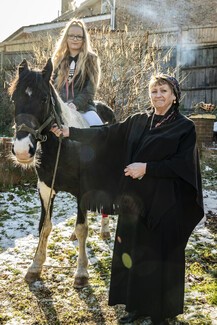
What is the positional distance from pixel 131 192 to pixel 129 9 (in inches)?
928

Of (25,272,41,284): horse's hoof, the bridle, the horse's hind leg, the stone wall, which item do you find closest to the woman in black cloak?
the bridle

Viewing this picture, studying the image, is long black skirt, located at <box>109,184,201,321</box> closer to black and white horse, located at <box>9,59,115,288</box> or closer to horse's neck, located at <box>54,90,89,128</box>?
black and white horse, located at <box>9,59,115,288</box>

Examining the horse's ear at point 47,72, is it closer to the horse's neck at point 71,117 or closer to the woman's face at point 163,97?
the horse's neck at point 71,117

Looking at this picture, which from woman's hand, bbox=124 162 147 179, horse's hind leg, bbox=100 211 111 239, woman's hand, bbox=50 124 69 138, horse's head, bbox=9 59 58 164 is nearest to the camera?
woman's hand, bbox=124 162 147 179

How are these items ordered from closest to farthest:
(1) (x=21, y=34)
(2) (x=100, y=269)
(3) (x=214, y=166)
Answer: (2) (x=100, y=269)
(3) (x=214, y=166)
(1) (x=21, y=34)

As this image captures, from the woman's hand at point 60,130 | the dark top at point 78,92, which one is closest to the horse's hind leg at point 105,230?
the dark top at point 78,92

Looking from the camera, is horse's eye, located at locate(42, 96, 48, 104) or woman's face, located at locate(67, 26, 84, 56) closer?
horse's eye, located at locate(42, 96, 48, 104)

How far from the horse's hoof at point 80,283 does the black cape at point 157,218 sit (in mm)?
777

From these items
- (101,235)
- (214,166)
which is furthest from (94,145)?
(214,166)

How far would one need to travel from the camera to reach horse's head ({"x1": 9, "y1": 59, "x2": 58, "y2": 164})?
3.20 m

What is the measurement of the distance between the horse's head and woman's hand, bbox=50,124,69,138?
0.15 m

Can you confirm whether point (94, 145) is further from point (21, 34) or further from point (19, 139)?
point (21, 34)

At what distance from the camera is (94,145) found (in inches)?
150

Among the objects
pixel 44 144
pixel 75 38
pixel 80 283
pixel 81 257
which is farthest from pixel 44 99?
pixel 80 283
